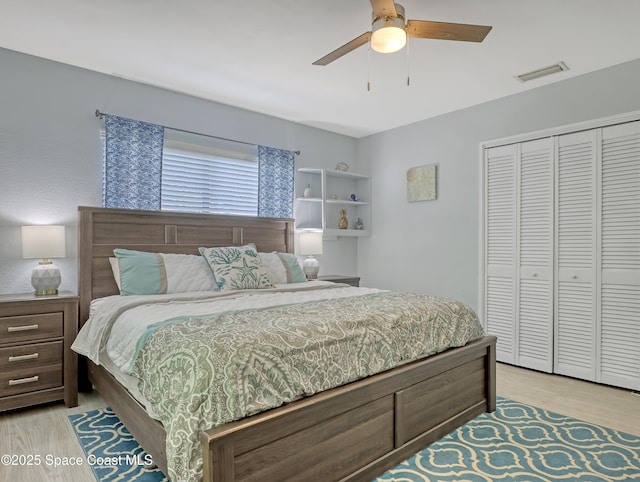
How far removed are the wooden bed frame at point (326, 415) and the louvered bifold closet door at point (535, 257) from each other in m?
1.29

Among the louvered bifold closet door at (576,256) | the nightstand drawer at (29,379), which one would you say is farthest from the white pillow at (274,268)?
the louvered bifold closet door at (576,256)

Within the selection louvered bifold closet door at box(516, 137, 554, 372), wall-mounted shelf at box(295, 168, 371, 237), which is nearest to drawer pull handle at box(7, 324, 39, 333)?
wall-mounted shelf at box(295, 168, 371, 237)

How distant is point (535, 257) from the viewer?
3.70 metres

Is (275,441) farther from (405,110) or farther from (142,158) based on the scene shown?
(405,110)

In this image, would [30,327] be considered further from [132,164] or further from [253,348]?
[253,348]

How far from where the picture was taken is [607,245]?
3.28 m

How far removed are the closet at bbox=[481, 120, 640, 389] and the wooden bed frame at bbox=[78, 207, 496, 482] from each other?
1.30m

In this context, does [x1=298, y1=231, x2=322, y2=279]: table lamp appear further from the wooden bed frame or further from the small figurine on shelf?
the wooden bed frame

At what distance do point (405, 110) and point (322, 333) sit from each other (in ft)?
10.8

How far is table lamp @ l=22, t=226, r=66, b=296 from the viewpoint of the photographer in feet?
9.13

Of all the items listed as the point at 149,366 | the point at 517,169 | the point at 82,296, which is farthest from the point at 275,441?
the point at 517,169

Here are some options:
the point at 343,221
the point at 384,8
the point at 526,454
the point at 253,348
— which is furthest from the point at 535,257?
the point at 253,348

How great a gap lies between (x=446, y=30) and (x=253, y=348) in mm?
1931

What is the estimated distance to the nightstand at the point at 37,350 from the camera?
255 cm
